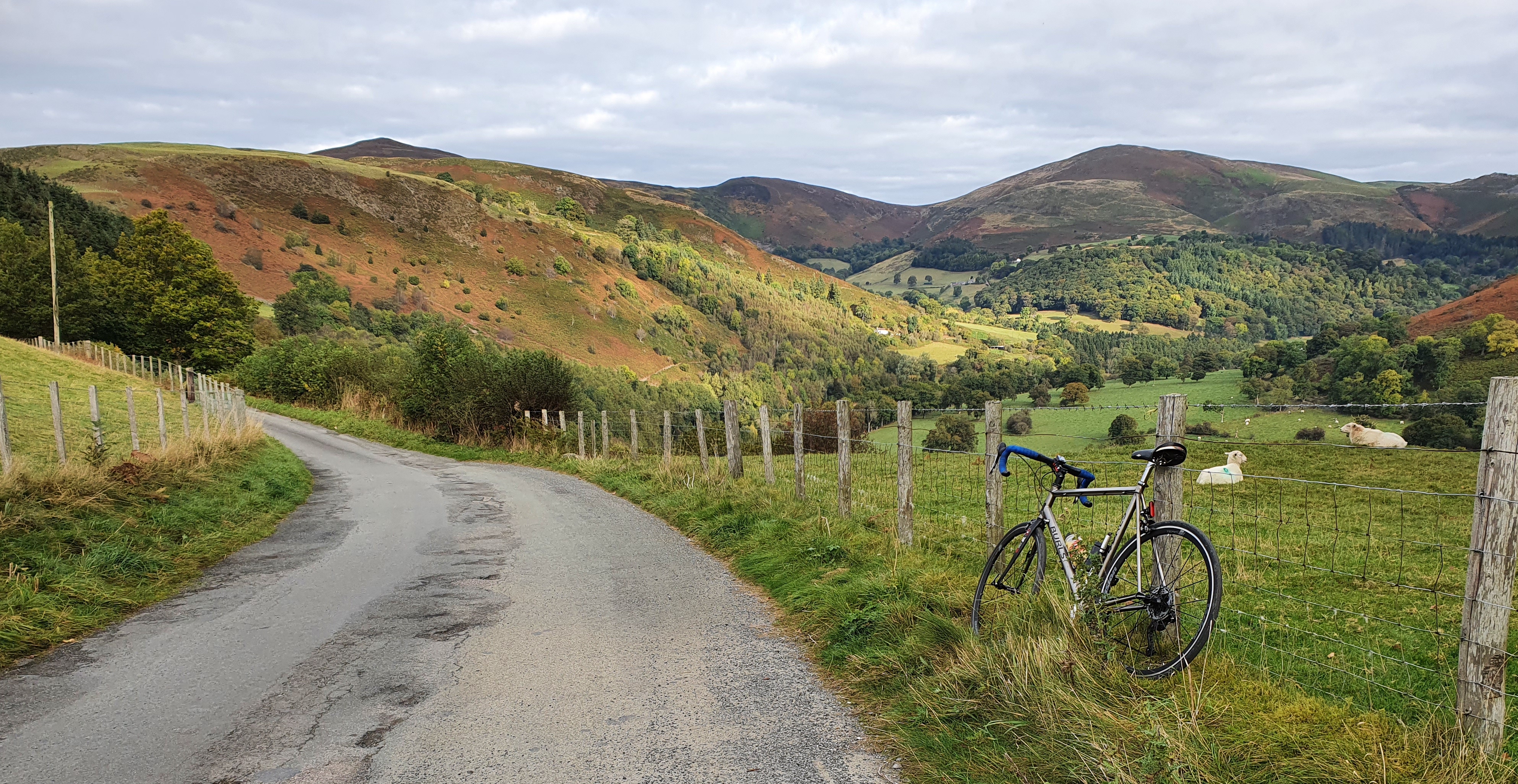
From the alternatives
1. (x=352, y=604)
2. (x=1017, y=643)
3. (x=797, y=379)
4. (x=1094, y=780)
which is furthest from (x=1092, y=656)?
(x=797, y=379)

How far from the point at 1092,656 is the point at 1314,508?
476 inches

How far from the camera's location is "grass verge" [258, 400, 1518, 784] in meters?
3.05

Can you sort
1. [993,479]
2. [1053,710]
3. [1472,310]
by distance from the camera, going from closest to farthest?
[1053,710] < [993,479] < [1472,310]

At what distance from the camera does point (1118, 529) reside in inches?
179

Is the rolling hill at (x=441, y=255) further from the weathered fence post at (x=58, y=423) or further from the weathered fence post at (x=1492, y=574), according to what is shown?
the weathered fence post at (x=1492, y=574)

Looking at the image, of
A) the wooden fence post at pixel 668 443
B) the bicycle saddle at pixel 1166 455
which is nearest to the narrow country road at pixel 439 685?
the bicycle saddle at pixel 1166 455

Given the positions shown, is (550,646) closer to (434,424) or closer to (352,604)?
(352,604)

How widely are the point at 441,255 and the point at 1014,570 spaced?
425 ft

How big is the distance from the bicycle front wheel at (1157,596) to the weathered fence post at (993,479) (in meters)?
2.44

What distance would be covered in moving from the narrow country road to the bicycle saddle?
222cm

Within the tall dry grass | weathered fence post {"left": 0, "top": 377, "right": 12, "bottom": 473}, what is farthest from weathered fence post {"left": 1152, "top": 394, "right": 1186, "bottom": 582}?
weathered fence post {"left": 0, "top": 377, "right": 12, "bottom": 473}

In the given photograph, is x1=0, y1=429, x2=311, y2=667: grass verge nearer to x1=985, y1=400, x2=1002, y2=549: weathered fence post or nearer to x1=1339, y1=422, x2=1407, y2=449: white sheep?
x1=985, y1=400, x2=1002, y2=549: weathered fence post

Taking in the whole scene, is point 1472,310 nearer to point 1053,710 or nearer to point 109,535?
point 1053,710

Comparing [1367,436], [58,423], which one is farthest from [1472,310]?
[58,423]
